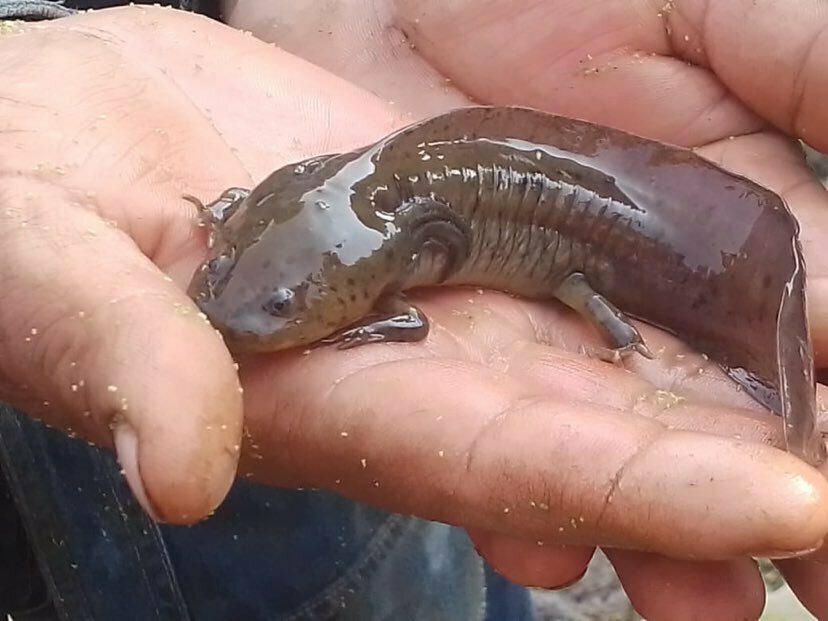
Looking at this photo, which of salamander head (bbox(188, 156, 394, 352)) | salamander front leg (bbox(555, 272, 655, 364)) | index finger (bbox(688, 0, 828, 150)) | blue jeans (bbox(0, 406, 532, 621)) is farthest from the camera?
index finger (bbox(688, 0, 828, 150))

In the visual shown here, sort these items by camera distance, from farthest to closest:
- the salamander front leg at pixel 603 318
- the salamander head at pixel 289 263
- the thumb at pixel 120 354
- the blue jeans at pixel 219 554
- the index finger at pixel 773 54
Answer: the index finger at pixel 773 54 < the blue jeans at pixel 219 554 < the salamander front leg at pixel 603 318 < the salamander head at pixel 289 263 < the thumb at pixel 120 354

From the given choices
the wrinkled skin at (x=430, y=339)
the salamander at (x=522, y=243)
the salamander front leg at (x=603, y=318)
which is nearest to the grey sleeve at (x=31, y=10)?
the wrinkled skin at (x=430, y=339)

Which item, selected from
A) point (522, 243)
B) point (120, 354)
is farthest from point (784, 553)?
point (522, 243)

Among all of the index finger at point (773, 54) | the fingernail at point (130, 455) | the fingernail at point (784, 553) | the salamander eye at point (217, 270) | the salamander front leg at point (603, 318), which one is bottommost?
the salamander front leg at point (603, 318)

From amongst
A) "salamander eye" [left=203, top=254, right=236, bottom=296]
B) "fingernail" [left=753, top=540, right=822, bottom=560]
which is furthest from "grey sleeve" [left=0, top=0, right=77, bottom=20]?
"fingernail" [left=753, top=540, right=822, bottom=560]

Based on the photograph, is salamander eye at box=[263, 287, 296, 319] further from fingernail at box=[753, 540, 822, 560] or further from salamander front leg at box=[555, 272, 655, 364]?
fingernail at box=[753, 540, 822, 560]

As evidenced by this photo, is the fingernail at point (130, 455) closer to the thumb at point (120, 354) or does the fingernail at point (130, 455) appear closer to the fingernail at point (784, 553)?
the thumb at point (120, 354)
